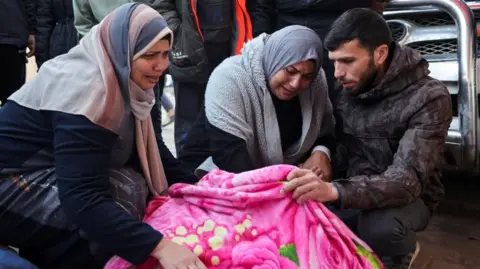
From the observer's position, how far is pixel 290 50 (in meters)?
2.16

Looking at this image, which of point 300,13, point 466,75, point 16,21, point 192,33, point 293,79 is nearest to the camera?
point 293,79

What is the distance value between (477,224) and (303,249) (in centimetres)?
176

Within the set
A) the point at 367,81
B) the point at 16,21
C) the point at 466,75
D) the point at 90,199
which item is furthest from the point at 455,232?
the point at 16,21

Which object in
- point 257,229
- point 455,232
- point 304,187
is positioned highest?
point 304,187

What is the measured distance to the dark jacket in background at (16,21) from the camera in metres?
3.21

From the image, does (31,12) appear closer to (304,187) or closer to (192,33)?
(192,33)

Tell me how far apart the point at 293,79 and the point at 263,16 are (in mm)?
806

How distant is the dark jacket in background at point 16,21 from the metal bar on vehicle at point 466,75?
244 cm

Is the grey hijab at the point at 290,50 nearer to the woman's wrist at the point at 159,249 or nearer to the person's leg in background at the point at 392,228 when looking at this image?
the person's leg in background at the point at 392,228

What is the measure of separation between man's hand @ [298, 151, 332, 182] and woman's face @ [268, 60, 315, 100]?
295mm

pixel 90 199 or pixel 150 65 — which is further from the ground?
pixel 150 65

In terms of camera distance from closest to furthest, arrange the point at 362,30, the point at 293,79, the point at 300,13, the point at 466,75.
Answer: the point at 362,30
the point at 293,79
the point at 466,75
the point at 300,13

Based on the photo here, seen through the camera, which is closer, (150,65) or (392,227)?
(150,65)

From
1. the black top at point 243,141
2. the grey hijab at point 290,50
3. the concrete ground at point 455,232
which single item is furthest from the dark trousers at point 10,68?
the concrete ground at point 455,232
